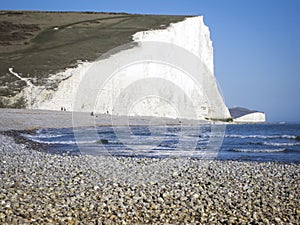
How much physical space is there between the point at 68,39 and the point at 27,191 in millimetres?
44819

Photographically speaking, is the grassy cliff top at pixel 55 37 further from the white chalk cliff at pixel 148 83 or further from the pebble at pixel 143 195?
the pebble at pixel 143 195

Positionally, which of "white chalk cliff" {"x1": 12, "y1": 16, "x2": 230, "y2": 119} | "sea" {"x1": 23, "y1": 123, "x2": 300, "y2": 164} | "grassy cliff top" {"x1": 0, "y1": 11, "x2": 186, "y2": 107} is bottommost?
"sea" {"x1": 23, "y1": 123, "x2": 300, "y2": 164}

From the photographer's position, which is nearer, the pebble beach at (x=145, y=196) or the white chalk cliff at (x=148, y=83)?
the pebble beach at (x=145, y=196)

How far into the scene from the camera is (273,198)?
5281 mm

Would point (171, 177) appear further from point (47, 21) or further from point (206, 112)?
point (47, 21)

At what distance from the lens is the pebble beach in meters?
4.27

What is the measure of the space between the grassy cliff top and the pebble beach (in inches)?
1119

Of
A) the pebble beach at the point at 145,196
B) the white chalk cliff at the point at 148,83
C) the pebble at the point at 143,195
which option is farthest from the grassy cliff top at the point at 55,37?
the pebble beach at the point at 145,196

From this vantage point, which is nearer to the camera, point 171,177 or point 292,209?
point 292,209

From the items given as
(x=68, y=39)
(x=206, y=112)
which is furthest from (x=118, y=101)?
(x=68, y=39)

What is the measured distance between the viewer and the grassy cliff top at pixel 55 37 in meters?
36.8

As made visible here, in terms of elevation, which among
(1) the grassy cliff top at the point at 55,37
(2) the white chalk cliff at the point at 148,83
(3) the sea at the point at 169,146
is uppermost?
(1) the grassy cliff top at the point at 55,37

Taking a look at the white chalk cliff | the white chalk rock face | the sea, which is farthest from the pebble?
the white chalk rock face

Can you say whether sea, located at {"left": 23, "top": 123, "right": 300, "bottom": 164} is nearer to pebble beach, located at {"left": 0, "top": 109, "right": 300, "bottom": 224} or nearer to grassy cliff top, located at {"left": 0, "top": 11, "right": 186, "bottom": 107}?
pebble beach, located at {"left": 0, "top": 109, "right": 300, "bottom": 224}
